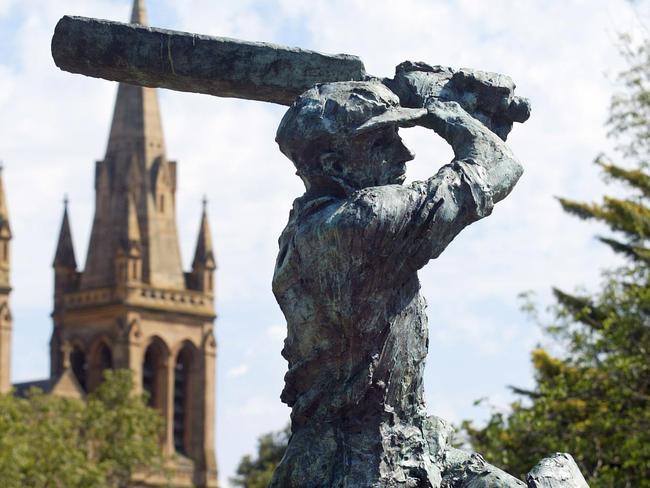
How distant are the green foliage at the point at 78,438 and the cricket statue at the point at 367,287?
38.1 m

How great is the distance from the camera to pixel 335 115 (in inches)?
238

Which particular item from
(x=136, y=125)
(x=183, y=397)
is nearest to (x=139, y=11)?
(x=136, y=125)

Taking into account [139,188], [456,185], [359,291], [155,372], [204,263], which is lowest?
[359,291]

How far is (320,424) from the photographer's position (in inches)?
236

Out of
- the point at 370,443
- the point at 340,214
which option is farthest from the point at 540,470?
the point at 340,214

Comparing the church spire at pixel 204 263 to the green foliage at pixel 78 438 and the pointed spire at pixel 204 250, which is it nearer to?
the pointed spire at pixel 204 250

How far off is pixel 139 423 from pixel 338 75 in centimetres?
5086

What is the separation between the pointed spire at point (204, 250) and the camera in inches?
3959

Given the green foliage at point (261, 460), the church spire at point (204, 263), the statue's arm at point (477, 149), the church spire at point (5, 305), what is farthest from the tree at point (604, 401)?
the church spire at point (204, 263)

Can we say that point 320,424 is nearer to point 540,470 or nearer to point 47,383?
point 540,470

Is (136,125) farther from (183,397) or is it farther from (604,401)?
(604,401)

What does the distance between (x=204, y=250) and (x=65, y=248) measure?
7380 millimetres

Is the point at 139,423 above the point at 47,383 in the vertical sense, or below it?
below

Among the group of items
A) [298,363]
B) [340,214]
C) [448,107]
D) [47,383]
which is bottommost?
[298,363]
